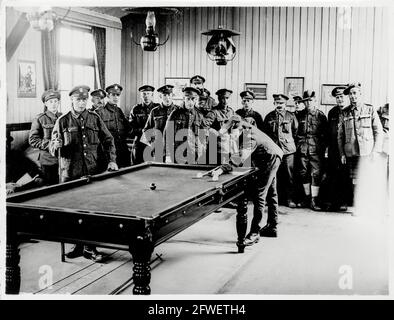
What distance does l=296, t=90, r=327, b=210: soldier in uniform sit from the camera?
7.06 meters

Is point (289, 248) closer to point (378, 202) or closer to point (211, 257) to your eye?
point (211, 257)

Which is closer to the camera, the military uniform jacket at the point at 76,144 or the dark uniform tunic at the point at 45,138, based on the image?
the military uniform jacket at the point at 76,144

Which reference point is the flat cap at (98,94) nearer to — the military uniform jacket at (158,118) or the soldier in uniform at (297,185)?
the military uniform jacket at (158,118)

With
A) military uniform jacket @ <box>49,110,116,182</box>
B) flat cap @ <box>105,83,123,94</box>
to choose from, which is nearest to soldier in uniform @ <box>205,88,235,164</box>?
flat cap @ <box>105,83,123,94</box>

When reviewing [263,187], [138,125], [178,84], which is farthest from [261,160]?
[178,84]

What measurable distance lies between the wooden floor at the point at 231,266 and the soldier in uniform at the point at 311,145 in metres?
1.35

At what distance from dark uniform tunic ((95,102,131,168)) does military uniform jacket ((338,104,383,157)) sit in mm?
3139

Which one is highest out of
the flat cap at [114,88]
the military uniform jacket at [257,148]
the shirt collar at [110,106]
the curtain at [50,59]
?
the curtain at [50,59]

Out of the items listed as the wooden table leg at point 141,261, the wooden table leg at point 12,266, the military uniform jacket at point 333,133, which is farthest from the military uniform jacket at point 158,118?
the wooden table leg at point 141,261

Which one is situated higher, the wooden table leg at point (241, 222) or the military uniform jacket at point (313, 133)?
the military uniform jacket at point (313, 133)

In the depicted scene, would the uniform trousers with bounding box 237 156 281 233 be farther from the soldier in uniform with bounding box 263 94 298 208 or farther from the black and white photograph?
the soldier in uniform with bounding box 263 94 298 208

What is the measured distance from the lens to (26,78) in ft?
22.0

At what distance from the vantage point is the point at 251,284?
160 inches

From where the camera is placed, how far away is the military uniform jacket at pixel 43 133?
5492mm
